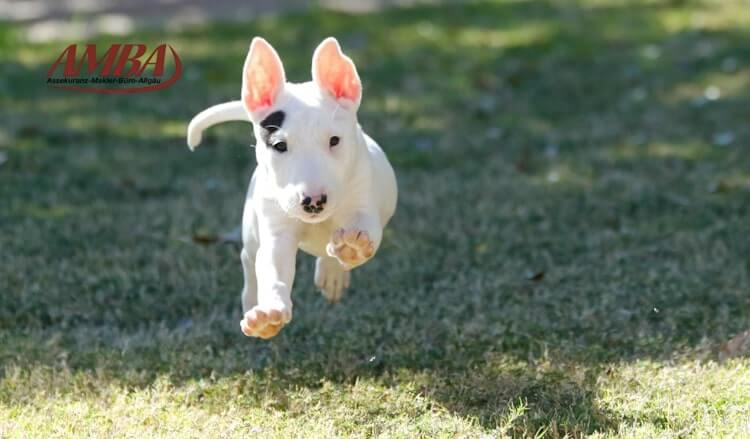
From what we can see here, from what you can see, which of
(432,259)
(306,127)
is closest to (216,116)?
(306,127)

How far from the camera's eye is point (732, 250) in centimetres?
506

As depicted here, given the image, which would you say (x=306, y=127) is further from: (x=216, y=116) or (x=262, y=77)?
(x=216, y=116)

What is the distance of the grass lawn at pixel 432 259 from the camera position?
3723 mm

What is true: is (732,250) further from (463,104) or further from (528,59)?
(528,59)

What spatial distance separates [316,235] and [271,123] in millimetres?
388

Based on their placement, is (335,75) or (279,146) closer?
(279,146)

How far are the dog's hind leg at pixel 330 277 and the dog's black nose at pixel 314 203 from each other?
77 centimetres

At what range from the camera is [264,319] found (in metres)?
3.19

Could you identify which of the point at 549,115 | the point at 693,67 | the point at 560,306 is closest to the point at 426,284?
the point at 560,306

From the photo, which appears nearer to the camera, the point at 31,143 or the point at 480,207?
the point at 480,207

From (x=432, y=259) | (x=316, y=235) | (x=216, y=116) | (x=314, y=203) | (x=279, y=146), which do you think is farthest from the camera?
(x=432, y=259)

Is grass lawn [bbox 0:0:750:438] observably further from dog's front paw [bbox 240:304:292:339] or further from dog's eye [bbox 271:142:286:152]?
dog's eye [bbox 271:142:286:152]

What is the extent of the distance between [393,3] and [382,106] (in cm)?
310

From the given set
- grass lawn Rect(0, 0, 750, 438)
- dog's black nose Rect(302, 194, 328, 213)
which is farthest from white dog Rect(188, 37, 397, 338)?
grass lawn Rect(0, 0, 750, 438)
